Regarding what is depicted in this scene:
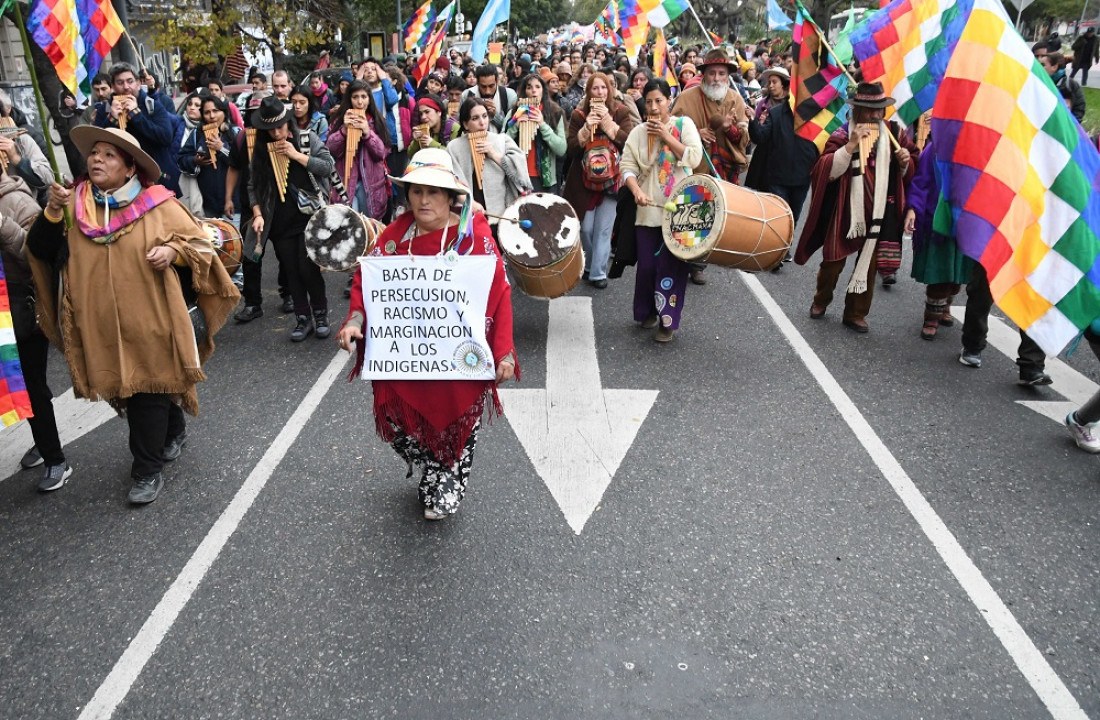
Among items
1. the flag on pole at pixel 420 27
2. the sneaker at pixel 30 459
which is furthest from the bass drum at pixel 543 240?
the flag on pole at pixel 420 27

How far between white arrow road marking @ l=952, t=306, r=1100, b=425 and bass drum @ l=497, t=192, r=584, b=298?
3.24 m

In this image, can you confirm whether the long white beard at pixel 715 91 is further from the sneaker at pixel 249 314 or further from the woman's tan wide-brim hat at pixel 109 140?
the woman's tan wide-brim hat at pixel 109 140

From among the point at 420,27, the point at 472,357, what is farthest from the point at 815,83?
the point at 420,27

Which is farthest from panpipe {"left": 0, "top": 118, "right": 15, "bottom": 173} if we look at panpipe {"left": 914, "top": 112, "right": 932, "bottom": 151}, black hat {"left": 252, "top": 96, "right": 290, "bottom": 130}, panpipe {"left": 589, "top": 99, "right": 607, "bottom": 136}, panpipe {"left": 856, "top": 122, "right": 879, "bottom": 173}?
panpipe {"left": 914, "top": 112, "right": 932, "bottom": 151}

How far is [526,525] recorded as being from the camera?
412 centimetres

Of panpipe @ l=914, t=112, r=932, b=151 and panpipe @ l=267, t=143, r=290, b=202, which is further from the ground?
panpipe @ l=914, t=112, r=932, b=151

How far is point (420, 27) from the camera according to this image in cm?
1424

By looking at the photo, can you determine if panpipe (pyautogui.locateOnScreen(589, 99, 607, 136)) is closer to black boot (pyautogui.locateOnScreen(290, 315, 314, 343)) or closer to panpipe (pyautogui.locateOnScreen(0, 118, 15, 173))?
black boot (pyautogui.locateOnScreen(290, 315, 314, 343))

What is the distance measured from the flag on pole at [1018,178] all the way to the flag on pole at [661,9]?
22.8ft

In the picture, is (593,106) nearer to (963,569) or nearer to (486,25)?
(963,569)

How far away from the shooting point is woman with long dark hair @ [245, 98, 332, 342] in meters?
6.40

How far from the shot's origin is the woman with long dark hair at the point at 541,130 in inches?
293

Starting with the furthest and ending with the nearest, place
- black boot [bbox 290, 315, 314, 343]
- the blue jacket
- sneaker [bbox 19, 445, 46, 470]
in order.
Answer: the blue jacket
black boot [bbox 290, 315, 314, 343]
sneaker [bbox 19, 445, 46, 470]

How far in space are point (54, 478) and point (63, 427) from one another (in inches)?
35.4
